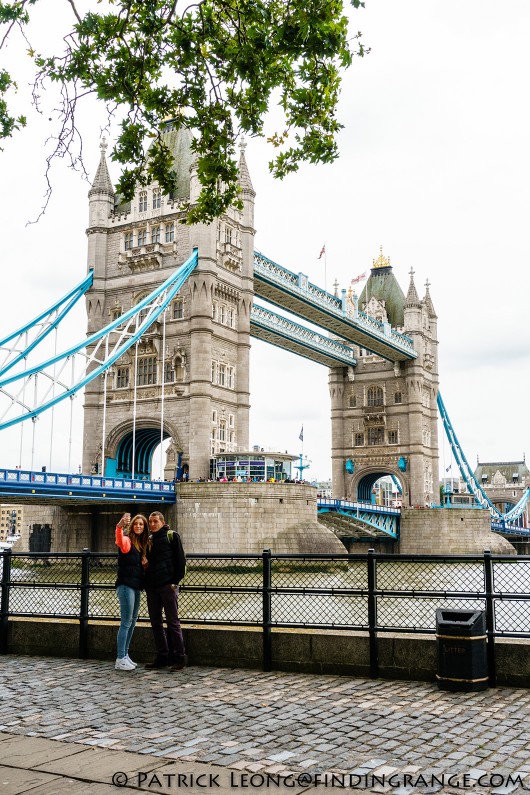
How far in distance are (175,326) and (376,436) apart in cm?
3046

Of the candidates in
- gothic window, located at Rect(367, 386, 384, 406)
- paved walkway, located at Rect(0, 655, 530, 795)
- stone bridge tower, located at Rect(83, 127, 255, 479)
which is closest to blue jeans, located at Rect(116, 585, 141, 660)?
paved walkway, located at Rect(0, 655, 530, 795)

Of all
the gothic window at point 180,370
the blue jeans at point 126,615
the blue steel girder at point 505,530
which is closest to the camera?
the blue jeans at point 126,615

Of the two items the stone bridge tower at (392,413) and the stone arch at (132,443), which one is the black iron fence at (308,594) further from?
the stone bridge tower at (392,413)

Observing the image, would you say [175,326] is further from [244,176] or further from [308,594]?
[308,594]

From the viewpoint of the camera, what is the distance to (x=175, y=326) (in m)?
42.8

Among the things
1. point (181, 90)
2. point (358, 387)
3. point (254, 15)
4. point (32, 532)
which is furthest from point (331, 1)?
point (358, 387)

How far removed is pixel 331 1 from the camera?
282 inches

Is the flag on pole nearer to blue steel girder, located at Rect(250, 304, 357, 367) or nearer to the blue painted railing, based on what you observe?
blue steel girder, located at Rect(250, 304, 357, 367)

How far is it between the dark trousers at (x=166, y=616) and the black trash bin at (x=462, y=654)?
2.61 meters

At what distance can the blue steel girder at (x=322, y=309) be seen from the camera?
4859cm

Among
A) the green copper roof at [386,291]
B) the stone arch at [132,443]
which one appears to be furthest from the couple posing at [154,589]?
the green copper roof at [386,291]

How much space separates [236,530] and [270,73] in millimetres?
30919

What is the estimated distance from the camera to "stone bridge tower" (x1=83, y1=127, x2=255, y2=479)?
41594mm

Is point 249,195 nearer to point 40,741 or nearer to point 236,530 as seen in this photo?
point 236,530
